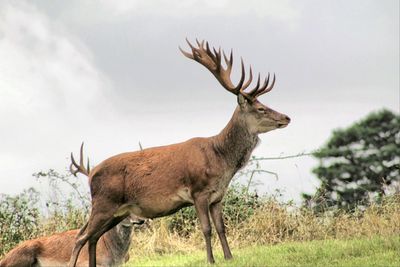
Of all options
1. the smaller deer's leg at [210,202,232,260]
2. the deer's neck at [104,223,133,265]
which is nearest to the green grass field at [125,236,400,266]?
the smaller deer's leg at [210,202,232,260]

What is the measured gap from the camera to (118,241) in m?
13.1

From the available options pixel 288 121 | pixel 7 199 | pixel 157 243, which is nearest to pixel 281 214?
pixel 157 243

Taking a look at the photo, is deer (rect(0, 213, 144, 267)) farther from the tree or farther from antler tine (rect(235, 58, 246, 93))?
the tree

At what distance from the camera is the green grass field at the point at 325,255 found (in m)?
10.8

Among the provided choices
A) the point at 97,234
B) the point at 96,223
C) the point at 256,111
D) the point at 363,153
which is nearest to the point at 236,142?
the point at 256,111

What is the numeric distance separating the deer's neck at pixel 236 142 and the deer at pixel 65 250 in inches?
97.5

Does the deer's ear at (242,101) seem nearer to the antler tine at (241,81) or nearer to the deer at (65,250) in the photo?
the antler tine at (241,81)

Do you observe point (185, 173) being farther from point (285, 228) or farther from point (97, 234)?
point (285, 228)

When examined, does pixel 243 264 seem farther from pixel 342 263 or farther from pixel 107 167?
pixel 107 167

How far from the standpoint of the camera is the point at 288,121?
11547 millimetres

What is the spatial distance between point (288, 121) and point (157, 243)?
5.45 m

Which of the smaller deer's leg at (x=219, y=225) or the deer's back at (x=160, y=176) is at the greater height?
the deer's back at (x=160, y=176)

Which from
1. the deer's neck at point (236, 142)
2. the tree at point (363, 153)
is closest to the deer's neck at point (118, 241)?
the deer's neck at point (236, 142)

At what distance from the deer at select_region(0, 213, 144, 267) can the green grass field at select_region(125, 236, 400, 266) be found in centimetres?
100
